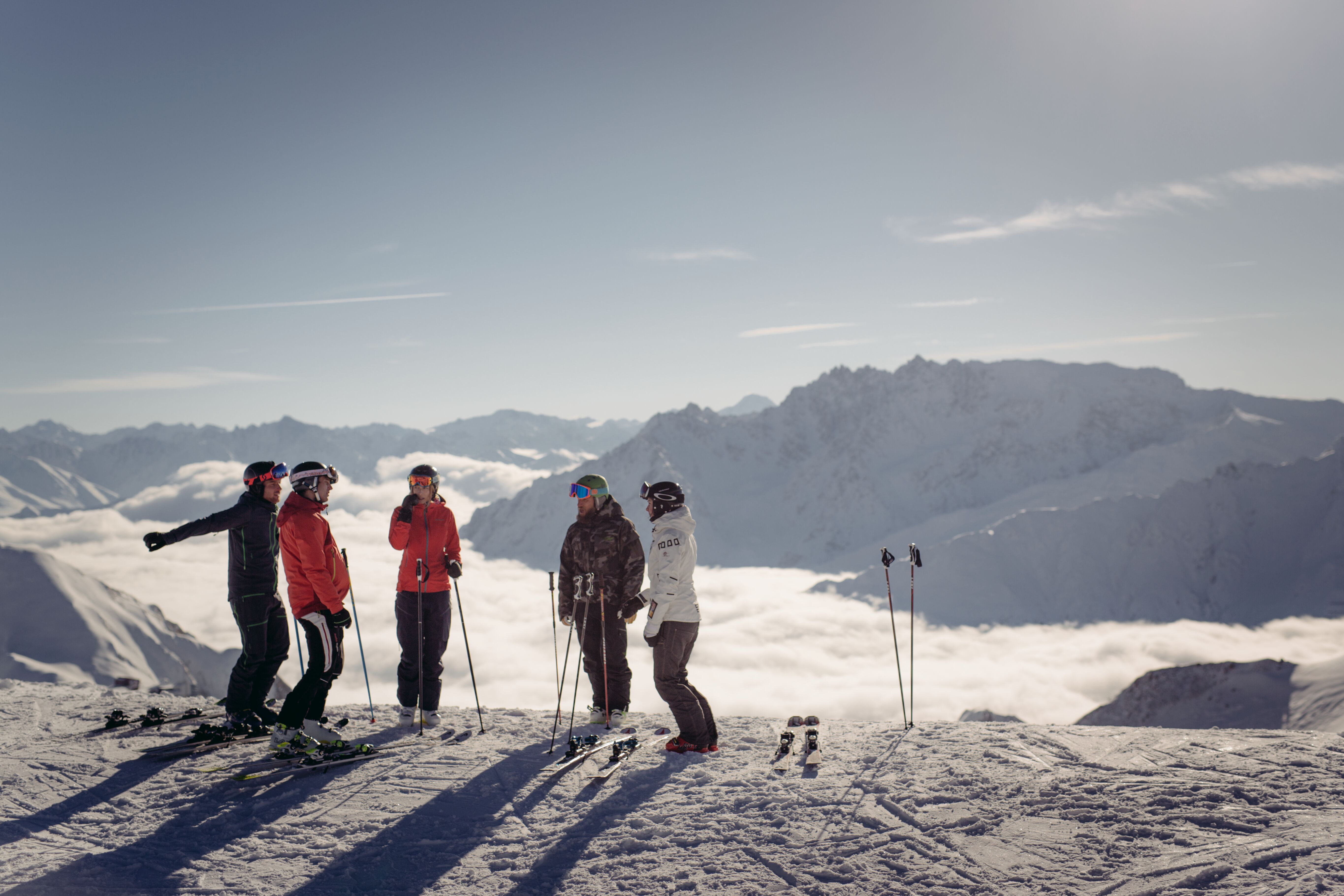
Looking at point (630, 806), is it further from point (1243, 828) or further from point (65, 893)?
point (1243, 828)

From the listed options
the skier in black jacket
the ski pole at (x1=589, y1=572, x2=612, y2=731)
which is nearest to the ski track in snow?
the skier in black jacket

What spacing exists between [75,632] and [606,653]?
275 feet

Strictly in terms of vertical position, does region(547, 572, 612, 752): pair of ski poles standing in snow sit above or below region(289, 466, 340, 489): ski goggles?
below

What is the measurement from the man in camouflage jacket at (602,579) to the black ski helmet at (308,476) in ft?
8.07

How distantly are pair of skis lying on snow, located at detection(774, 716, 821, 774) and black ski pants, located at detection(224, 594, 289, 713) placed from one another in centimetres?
522

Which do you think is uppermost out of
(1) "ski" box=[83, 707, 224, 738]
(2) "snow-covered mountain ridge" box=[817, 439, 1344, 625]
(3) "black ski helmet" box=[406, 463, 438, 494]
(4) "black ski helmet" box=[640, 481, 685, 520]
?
(3) "black ski helmet" box=[406, 463, 438, 494]

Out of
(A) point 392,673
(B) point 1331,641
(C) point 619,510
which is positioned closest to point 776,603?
(A) point 392,673

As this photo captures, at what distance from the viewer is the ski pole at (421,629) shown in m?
8.14

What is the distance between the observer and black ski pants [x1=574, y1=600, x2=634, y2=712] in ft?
26.8

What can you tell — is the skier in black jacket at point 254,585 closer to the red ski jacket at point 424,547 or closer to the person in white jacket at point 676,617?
the red ski jacket at point 424,547

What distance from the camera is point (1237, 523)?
11869cm

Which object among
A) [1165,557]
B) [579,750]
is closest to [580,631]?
[579,750]

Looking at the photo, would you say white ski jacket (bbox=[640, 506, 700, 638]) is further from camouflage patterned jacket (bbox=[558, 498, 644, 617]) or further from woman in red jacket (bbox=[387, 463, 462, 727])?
woman in red jacket (bbox=[387, 463, 462, 727])

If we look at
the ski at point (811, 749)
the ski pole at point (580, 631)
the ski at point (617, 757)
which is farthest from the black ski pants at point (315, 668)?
the ski at point (811, 749)
